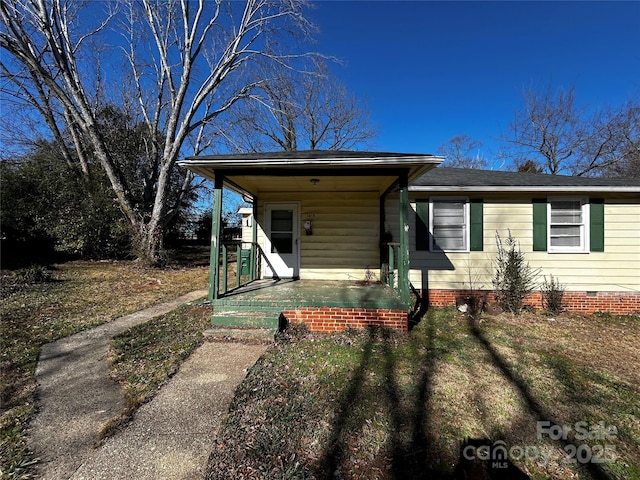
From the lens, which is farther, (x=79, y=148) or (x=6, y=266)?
(x=79, y=148)

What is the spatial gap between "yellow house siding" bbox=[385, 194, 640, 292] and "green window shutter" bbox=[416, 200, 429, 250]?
0.36ft

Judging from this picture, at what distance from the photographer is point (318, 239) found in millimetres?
7414

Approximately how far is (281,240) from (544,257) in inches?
239

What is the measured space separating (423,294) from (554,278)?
2.91 metres

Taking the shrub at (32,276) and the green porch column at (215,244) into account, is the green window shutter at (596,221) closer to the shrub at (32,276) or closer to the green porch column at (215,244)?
the green porch column at (215,244)

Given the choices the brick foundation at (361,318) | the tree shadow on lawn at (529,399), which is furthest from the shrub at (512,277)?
the brick foundation at (361,318)

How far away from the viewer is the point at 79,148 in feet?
47.8

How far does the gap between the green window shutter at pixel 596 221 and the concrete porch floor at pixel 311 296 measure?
187 inches

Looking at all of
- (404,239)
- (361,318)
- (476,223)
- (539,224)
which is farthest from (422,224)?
(361,318)

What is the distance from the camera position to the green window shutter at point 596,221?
663 cm

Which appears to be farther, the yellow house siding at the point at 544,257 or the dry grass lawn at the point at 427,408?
the yellow house siding at the point at 544,257

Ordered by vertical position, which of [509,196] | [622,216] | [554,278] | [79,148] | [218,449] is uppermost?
[79,148]

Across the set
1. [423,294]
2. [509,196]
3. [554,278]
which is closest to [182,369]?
[423,294]

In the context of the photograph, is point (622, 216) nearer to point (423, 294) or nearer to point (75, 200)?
point (423, 294)
